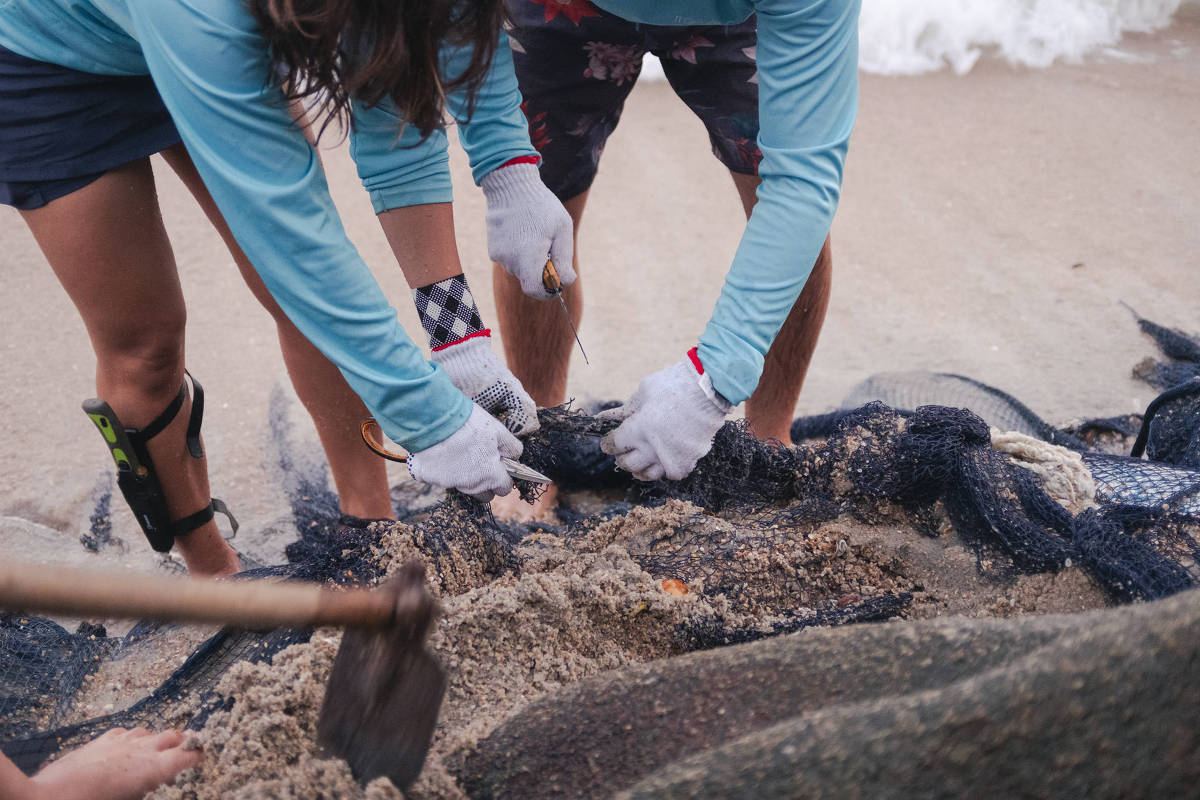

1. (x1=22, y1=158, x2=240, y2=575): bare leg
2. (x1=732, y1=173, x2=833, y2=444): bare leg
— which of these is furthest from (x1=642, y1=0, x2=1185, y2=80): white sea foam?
(x1=22, y1=158, x2=240, y2=575): bare leg

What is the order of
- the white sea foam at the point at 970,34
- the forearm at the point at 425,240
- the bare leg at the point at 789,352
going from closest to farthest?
the forearm at the point at 425,240 < the bare leg at the point at 789,352 < the white sea foam at the point at 970,34

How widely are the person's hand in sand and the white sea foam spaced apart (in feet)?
14.1

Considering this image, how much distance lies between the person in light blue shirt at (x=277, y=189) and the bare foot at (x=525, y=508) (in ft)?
1.55

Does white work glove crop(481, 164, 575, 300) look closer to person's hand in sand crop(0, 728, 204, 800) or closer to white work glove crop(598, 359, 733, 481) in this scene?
white work glove crop(598, 359, 733, 481)

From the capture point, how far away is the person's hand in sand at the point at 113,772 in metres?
1.22

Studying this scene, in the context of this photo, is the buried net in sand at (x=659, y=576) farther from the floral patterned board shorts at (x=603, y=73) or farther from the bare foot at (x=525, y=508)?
the floral patterned board shorts at (x=603, y=73)

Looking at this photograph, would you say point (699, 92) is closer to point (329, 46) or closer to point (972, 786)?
point (329, 46)

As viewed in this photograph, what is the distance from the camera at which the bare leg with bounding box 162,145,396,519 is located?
1.87m

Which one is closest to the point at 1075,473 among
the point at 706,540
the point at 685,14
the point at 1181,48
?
the point at 706,540

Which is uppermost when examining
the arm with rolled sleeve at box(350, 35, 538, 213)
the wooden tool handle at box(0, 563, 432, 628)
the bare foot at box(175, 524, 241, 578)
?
the arm with rolled sleeve at box(350, 35, 538, 213)

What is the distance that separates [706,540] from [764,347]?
40 cm

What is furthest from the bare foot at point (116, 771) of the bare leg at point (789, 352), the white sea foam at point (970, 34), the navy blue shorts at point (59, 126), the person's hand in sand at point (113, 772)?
the white sea foam at point (970, 34)

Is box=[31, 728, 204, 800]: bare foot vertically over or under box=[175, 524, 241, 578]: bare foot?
over

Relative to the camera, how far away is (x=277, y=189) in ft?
4.30
